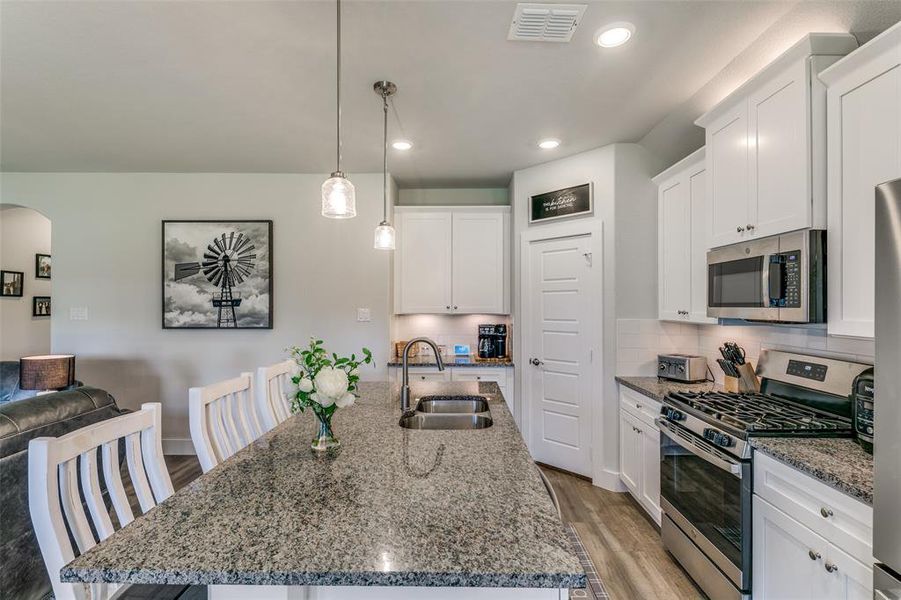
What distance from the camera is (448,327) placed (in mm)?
4184

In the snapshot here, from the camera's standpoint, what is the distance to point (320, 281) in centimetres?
381

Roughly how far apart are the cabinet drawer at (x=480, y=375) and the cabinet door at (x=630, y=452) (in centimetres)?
107

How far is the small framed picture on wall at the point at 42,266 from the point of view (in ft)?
16.2

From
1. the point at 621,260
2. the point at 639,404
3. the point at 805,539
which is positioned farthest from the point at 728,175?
the point at 805,539

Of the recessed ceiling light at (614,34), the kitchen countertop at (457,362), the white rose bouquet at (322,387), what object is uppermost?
the recessed ceiling light at (614,34)

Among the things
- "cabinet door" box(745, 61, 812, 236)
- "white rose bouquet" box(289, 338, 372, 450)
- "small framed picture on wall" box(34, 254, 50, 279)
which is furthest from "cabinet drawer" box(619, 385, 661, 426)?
"small framed picture on wall" box(34, 254, 50, 279)

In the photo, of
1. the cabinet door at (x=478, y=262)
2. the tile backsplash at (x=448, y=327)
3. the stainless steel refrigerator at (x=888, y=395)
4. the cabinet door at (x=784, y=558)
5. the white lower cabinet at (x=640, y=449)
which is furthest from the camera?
the tile backsplash at (x=448, y=327)

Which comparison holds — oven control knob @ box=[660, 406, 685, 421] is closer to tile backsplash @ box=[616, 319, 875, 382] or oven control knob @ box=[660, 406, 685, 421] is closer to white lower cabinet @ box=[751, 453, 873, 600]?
white lower cabinet @ box=[751, 453, 873, 600]

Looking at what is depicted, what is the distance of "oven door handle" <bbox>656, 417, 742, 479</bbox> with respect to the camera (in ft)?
5.40

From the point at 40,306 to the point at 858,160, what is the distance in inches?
285

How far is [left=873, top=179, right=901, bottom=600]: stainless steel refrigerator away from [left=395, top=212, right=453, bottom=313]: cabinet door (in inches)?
123

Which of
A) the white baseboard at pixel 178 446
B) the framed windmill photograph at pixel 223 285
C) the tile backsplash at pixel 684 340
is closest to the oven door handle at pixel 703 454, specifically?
the tile backsplash at pixel 684 340

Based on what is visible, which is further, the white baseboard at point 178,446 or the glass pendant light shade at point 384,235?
the white baseboard at point 178,446

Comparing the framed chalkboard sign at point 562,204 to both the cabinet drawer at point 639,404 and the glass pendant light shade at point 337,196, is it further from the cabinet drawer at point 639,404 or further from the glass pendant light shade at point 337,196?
the glass pendant light shade at point 337,196
